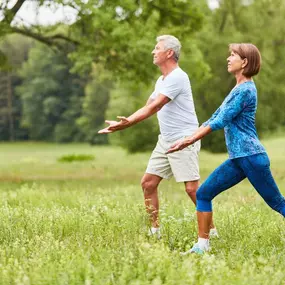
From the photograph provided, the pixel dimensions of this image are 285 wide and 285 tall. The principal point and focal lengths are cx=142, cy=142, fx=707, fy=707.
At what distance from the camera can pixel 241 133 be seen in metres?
6.32

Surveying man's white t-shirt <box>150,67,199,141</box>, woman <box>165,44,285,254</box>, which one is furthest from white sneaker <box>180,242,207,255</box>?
man's white t-shirt <box>150,67,199,141</box>

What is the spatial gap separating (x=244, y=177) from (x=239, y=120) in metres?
0.54

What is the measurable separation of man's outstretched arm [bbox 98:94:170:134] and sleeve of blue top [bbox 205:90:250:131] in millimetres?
815

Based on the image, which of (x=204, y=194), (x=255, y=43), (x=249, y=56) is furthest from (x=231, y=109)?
(x=255, y=43)

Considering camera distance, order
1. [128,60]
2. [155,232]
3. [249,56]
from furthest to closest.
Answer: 1. [128,60]
2. [155,232]
3. [249,56]

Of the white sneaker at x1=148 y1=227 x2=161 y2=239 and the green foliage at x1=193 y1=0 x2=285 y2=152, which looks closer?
the white sneaker at x1=148 y1=227 x2=161 y2=239

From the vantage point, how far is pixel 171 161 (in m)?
7.54

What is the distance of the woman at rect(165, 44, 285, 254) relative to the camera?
6219 millimetres

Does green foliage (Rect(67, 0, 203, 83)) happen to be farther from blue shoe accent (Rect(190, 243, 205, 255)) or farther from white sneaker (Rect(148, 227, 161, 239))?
blue shoe accent (Rect(190, 243, 205, 255))

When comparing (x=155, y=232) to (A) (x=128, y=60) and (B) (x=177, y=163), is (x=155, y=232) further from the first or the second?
(A) (x=128, y=60)

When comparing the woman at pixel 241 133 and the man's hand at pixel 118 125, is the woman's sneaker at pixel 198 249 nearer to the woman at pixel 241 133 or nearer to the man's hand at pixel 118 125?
the woman at pixel 241 133

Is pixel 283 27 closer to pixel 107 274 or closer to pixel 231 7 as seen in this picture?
pixel 231 7

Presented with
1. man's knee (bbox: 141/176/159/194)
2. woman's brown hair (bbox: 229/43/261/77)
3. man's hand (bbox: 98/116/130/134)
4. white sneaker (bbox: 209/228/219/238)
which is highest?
woman's brown hair (bbox: 229/43/261/77)

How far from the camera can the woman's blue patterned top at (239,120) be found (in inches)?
244
